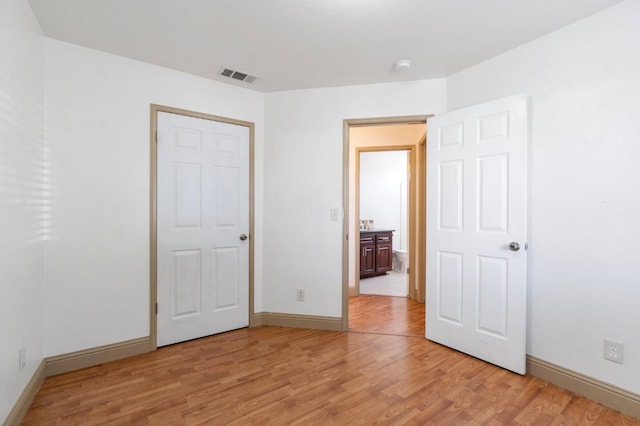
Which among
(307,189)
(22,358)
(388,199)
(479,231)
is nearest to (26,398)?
(22,358)

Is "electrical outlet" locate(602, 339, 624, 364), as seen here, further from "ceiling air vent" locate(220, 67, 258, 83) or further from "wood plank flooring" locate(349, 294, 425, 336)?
"ceiling air vent" locate(220, 67, 258, 83)

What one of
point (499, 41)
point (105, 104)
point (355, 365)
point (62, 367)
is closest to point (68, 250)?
point (62, 367)

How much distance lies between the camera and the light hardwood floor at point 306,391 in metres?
1.78

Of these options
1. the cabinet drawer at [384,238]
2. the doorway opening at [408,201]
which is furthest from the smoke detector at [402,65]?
the cabinet drawer at [384,238]

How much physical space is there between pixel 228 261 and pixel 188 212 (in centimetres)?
62

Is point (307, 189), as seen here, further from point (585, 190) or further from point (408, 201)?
point (585, 190)

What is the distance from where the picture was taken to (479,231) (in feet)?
8.25

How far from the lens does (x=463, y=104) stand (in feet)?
9.09

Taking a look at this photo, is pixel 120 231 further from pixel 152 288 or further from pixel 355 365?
pixel 355 365

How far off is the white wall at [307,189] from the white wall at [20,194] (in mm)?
1812

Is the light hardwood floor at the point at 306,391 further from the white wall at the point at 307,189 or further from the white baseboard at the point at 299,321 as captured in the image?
the white wall at the point at 307,189

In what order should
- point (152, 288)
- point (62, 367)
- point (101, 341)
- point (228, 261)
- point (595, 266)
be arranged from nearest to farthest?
point (595, 266)
point (62, 367)
point (101, 341)
point (152, 288)
point (228, 261)

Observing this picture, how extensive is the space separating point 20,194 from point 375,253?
4.89 metres

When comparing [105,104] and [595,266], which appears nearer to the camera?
[595,266]
